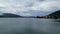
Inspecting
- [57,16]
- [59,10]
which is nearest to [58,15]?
[57,16]

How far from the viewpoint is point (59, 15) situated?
Result: 422 feet

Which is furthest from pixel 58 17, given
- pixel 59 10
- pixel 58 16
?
pixel 59 10

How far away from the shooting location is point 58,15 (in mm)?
130000

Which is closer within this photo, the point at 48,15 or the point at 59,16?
the point at 59,16

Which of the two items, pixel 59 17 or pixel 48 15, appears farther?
pixel 48 15

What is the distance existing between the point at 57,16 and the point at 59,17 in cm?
403

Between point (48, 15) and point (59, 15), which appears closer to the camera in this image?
point (59, 15)

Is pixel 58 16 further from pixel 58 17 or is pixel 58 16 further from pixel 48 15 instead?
pixel 48 15

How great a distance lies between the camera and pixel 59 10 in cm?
14612

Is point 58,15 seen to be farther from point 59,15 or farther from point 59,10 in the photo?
point 59,10

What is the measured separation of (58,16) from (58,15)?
177cm

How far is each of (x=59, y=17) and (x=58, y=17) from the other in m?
1.60

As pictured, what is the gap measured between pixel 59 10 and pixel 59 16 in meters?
20.4

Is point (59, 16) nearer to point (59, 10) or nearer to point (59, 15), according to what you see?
point (59, 15)
